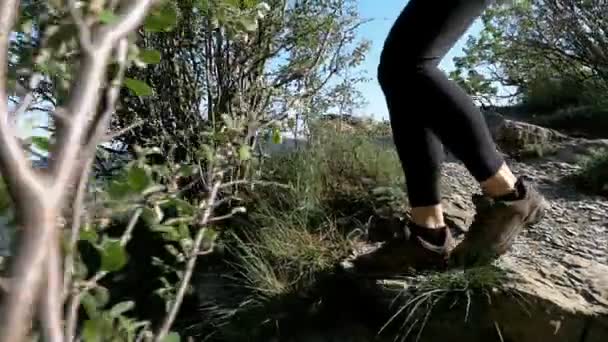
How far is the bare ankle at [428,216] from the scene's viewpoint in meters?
2.21

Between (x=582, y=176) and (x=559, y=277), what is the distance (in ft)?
3.65

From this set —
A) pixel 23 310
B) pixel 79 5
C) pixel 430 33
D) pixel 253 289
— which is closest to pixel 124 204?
pixel 79 5

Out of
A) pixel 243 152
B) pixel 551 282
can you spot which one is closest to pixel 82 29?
pixel 243 152

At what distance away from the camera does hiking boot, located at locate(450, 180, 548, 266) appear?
7.34 feet

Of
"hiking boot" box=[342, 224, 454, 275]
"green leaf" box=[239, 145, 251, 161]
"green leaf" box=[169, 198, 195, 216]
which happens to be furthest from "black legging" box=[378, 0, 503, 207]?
"green leaf" box=[169, 198, 195, 216]

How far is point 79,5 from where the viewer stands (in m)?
0.58

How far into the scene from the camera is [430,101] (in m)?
1.97

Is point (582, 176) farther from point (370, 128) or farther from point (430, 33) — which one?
point (430, 33)

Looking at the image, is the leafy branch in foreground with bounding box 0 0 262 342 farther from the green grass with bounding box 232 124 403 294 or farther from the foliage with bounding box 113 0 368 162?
the foliage with bounding box 113 0 368 162

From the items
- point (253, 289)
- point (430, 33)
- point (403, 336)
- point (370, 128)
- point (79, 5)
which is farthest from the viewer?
point (370, 128)

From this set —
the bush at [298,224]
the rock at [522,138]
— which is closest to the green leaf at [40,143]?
the bush at [298,224]

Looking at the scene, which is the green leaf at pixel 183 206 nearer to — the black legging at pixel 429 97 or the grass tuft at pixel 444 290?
the black legging at pixel 429 97

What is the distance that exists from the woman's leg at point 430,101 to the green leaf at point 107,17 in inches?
57.1

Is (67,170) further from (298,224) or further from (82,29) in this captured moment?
(298,224)
